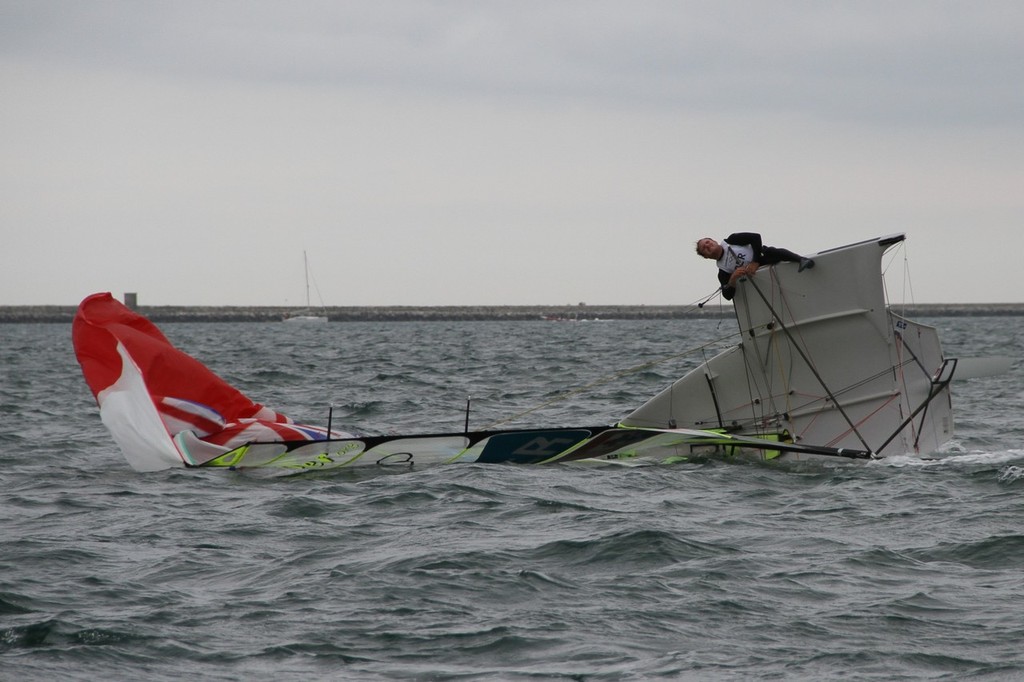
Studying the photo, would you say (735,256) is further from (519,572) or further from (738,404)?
(519,572)

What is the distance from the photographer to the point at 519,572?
8.08 m

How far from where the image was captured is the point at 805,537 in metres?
9.20

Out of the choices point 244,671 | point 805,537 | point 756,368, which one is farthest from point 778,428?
point 244,671

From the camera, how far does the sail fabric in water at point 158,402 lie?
13.5 m

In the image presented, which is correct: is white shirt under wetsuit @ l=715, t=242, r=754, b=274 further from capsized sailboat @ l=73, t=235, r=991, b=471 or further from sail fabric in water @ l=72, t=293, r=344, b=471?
sail fabric in water @ l=72, t=293, r=344, b=471

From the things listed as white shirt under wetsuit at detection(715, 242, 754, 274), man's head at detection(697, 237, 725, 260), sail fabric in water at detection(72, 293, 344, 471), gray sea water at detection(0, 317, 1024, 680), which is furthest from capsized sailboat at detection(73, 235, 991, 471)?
man's head at detection(697, 237, 725, 260)

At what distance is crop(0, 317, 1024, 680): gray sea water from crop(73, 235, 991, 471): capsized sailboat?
0.36m

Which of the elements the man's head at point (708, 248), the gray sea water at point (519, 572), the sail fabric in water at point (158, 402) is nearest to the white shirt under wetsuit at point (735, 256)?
the man's head at point (708, 248)

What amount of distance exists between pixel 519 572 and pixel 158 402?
7.02 meters

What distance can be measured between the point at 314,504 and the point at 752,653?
524 cm

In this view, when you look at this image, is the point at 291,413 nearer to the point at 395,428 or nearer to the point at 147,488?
the point at 395,428

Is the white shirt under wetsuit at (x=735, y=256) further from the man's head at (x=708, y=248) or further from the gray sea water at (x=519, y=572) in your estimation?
the gray sea water at (x=519, y=572)

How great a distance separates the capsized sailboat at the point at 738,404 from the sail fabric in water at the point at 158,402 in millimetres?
15

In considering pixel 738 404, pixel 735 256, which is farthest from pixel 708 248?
pixel 738 404
